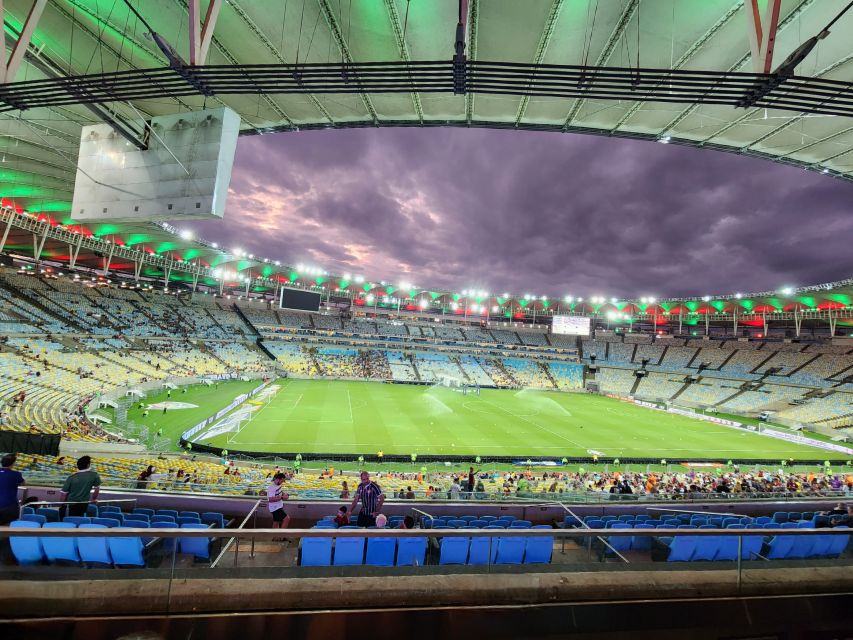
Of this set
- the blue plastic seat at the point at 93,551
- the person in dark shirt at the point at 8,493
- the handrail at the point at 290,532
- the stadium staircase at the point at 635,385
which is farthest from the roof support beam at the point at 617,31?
the stadium staircase at the point at 635,385

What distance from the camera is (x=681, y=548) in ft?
16.8

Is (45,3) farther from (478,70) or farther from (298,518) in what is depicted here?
(298,518)

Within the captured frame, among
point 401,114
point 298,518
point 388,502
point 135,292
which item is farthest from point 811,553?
point 135,292

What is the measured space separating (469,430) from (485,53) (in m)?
29.5

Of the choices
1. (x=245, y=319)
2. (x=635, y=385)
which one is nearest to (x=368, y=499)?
(x=635, y=385)

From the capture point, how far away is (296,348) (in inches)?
2660

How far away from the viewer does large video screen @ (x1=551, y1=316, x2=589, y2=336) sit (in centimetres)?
7106

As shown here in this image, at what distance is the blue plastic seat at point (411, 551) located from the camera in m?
4.82

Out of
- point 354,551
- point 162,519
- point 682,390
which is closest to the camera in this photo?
point 354,551

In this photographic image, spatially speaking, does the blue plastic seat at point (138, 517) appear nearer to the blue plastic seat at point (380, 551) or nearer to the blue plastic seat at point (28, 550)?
the blue plastic seat at point (28, 550)

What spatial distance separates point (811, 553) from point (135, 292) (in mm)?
74639

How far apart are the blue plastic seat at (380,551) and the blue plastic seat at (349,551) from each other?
0.10 meters

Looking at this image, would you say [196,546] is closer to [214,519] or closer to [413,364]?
[214,519]

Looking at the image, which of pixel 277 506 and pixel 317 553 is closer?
pixel 317 553
